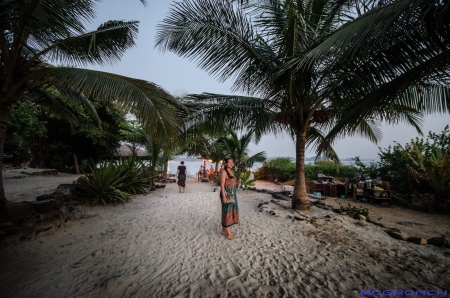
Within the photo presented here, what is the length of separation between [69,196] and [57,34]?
158 inches

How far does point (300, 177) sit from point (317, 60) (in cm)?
364

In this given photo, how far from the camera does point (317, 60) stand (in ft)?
8.55

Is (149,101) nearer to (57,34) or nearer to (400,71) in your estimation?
(57,34)

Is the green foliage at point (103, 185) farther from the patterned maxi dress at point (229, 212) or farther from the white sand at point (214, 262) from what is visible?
the patterned maxi dress at point (229, 212)

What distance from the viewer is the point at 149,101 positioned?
3.33 m

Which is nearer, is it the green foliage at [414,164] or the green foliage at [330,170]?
the green foliage at [414,164]

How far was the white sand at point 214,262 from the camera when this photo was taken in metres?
2.23

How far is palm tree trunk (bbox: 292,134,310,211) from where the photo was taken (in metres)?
5.43

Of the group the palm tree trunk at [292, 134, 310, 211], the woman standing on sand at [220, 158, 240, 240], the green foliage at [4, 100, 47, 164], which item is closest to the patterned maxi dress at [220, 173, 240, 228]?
the woman standing on sand at [220, 158, 240, 240]

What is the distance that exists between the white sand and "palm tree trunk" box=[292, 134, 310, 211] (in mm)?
1185

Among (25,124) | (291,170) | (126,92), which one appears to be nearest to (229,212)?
(126,92)

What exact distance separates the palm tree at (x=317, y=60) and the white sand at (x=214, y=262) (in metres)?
1.74

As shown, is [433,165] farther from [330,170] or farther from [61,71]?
[61,71]

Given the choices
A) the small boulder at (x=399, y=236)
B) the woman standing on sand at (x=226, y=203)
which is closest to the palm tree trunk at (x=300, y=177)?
the small boulder at (x=399, y=236)
